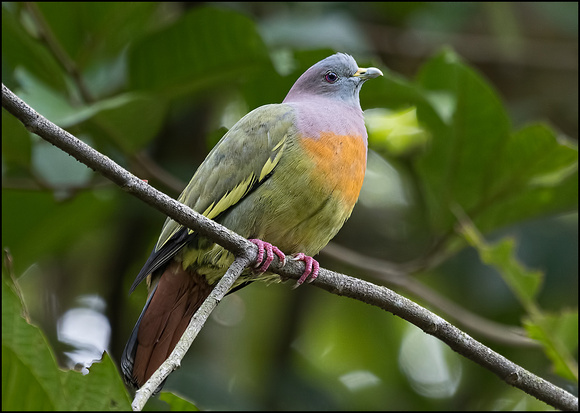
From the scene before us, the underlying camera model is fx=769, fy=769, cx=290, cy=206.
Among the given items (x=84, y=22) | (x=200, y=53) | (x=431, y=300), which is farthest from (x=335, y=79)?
(x=84, y=22)

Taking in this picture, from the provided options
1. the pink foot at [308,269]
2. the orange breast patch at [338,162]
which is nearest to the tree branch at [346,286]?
the pink foot at [308,269]

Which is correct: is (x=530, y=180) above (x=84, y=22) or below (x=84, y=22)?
below

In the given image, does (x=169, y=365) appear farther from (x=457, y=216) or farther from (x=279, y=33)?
(x=279, y=33)

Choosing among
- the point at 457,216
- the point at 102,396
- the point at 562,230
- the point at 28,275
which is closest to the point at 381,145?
the point at 457,216

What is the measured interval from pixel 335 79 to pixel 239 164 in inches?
27.5

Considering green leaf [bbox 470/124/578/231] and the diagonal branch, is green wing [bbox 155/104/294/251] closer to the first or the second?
the diagonal branch

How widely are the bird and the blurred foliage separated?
0.30m

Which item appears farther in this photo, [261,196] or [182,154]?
[182,154]

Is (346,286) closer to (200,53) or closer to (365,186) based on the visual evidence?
(200,53)

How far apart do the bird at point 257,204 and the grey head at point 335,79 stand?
285mm

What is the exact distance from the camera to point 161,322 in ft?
9.00

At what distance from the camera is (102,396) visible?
1.28 metres

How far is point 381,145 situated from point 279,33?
79cm

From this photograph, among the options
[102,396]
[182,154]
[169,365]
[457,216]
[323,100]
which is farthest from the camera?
[182,154]
